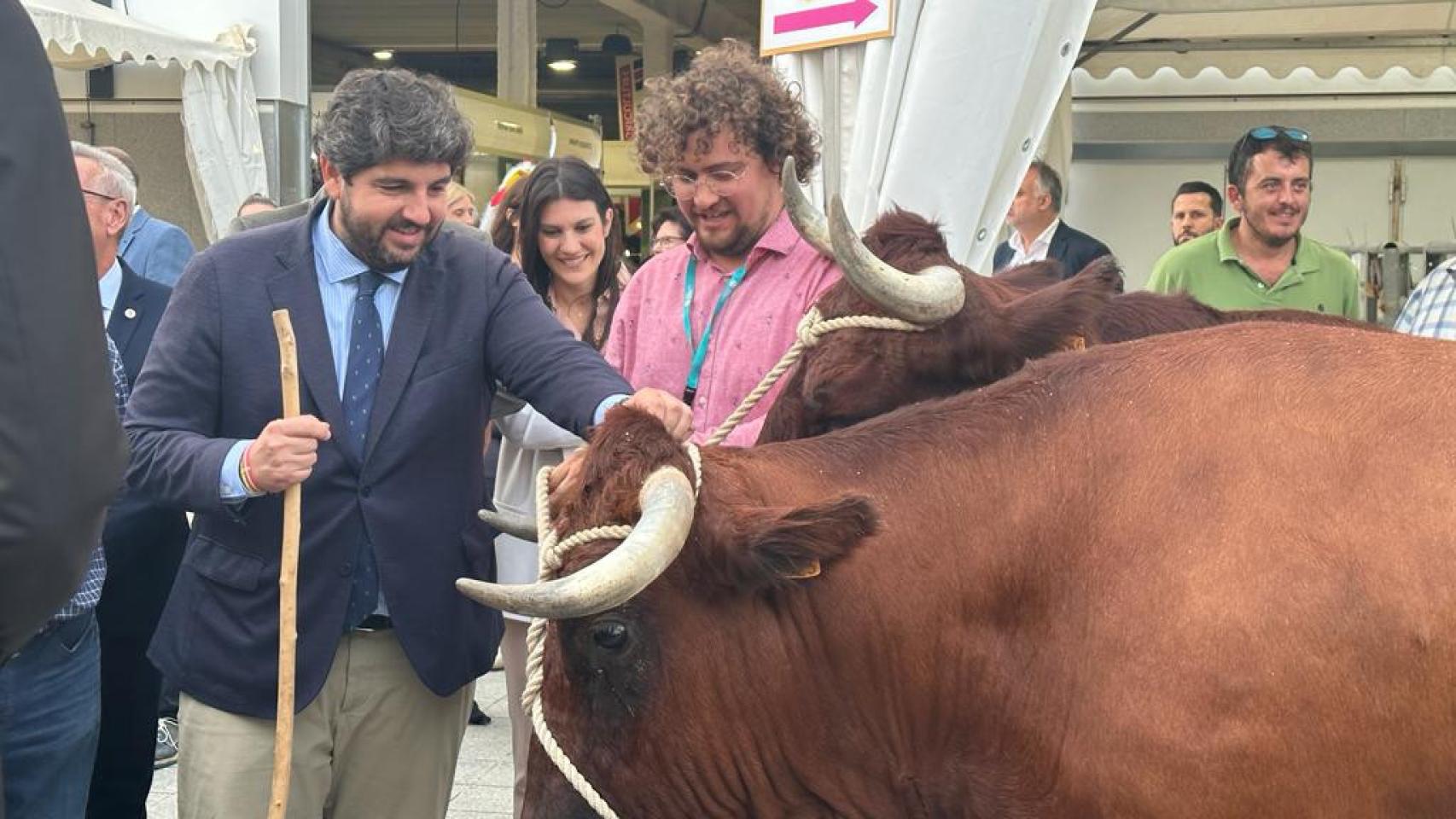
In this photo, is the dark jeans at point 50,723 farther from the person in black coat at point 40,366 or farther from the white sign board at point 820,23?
the white sign board at point 820,23

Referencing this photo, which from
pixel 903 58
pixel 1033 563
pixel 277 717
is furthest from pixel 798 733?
pixel 903 58

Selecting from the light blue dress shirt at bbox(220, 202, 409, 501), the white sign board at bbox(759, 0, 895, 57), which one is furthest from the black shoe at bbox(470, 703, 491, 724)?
the light blue dress shirt at bbox(220, 202, 409, 501)

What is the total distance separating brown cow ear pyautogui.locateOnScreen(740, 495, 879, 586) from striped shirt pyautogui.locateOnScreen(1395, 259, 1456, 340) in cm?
283

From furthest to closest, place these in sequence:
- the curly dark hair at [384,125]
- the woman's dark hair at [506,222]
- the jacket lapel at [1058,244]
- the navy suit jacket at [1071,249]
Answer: the jacket lapel at [1058,244]
the navy suit jacket at [1071,249]
the woman's dark hair at [506,222]
the curly dark hair at [384,125]

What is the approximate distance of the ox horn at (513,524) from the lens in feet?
10.5

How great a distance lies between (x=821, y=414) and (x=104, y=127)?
37.8ft

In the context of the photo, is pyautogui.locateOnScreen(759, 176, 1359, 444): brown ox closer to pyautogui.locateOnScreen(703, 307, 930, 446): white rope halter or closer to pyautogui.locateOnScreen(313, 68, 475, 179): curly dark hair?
pyautogui.locateOnScreen(703, 307, 930, 446): white rope halter

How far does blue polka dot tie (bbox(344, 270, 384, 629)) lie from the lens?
11.3ft

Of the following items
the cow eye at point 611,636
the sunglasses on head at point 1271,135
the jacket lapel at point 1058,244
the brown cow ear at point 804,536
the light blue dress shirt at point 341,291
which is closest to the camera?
the brown cow ear at point 804,536

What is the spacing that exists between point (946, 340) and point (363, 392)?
1.28 meters

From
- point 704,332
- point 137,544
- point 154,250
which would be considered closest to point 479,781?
point 137,544

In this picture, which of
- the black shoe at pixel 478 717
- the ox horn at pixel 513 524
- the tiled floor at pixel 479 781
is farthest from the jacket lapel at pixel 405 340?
the black shoe at pixel 478 717

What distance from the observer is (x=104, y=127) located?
1323cm

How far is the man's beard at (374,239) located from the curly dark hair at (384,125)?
100 millimetres
